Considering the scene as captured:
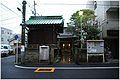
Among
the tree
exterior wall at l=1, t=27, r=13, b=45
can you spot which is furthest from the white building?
exterior wall at l=1, t=27, r=13, b=45

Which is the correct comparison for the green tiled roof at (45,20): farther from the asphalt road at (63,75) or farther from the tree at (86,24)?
the asphalt road at (63,75)

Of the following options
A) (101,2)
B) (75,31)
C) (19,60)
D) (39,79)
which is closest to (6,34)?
(75,31)

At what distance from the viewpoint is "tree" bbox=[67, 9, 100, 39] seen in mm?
31916

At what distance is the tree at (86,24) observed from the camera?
31.9m

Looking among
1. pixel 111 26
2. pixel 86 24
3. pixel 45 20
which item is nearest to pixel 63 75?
pixel 45 20

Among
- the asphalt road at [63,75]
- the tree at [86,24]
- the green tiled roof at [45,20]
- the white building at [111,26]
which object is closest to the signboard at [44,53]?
the green tiled roof at [45,20]

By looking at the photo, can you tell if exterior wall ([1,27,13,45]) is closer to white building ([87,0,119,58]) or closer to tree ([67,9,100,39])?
tree ([67,9,100,39])

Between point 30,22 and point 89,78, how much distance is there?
43.8 ft

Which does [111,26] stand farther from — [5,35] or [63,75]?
[5,35]

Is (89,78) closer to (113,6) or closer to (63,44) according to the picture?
(113,6)

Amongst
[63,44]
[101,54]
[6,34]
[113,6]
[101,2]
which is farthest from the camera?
[6,34]

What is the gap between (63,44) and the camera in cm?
4822

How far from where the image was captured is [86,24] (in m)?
33.5

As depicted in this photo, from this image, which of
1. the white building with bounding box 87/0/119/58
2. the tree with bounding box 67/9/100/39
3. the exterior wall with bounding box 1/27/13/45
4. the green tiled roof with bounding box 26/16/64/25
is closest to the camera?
the green tiled roof with bounding box 26/16/64/25
